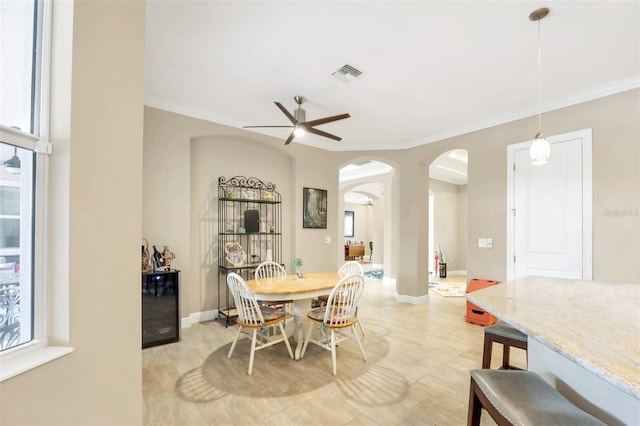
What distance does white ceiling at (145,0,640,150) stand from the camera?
204 cm

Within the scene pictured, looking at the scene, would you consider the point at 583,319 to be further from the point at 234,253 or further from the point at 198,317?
the point at 198,317

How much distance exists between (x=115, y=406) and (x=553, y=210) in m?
4.43

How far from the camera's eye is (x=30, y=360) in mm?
904

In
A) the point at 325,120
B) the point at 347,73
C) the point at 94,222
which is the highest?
the point at 347,73

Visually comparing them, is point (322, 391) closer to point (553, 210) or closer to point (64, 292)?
point (64, 292)

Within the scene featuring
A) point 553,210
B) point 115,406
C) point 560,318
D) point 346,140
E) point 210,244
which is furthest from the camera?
point 346,140

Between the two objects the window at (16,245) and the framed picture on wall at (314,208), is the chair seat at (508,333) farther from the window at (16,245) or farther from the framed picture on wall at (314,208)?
the framed picture on wall at (314,208)

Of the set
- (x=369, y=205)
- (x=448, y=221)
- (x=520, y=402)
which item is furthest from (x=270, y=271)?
(x=369, y=205)

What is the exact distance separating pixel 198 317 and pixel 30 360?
10.8 feet

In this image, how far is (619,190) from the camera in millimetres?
3004

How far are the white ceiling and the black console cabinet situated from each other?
2143 mm

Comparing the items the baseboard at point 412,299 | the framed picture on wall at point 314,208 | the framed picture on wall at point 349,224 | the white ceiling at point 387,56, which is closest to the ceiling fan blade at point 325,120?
the white ceiling at point 387,56

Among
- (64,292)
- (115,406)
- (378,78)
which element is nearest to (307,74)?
(378,78)

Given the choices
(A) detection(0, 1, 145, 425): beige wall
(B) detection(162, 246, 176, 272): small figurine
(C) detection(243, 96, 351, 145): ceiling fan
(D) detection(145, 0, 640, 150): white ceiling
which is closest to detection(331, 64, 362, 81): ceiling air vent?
(D) detection(145, 0, 640, 150): white ceiling
